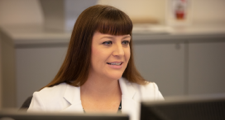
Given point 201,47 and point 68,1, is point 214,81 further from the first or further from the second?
point 68,1

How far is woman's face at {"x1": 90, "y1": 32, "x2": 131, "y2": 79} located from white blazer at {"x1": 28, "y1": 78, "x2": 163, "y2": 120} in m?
0.16

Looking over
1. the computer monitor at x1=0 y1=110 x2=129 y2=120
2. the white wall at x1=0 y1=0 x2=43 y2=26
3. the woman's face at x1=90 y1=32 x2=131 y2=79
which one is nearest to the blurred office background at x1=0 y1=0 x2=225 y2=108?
the white wall at x1=0 y1=0 x2=43 y2=26

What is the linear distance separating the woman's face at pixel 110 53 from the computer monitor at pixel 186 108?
0.68 meters

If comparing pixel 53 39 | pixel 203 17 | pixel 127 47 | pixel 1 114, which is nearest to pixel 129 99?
pixel 127 47

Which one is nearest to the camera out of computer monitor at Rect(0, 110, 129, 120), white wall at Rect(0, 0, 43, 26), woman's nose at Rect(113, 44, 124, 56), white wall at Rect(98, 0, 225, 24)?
computer monitor at Rect(0, 110, 129, 120)

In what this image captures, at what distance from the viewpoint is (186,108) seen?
857 millimetres

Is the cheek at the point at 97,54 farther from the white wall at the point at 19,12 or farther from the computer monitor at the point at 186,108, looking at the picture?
the white wall at the point at 19,12

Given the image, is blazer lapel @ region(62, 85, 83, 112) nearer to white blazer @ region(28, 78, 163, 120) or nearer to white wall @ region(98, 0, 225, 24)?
white blazer @ region(28, 78, 163, 120)

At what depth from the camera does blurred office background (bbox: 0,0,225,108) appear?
9.04 feet

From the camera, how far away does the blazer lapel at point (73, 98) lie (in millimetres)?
1548

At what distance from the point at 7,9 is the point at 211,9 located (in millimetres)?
2162

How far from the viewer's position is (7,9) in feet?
10.6

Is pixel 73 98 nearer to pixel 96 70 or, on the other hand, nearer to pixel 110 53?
pixel 96 70

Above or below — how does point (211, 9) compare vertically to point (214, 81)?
above
